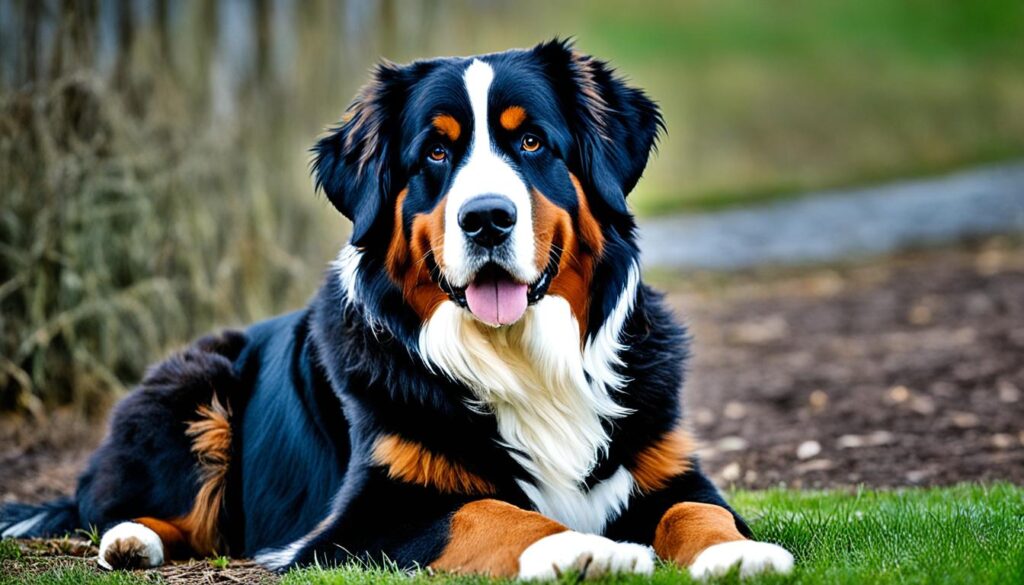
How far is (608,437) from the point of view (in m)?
4.34

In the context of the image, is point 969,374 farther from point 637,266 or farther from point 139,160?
point 139,160

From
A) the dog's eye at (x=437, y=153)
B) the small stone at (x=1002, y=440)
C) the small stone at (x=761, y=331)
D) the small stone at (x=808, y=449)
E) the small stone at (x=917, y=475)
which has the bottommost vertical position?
the small stone at (x=761, y=331)

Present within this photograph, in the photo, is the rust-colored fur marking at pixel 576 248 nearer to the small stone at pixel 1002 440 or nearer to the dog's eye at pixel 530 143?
the dog's eye at pixel 530 143

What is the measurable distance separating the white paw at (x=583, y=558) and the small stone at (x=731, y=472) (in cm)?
320

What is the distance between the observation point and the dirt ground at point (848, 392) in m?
6.58

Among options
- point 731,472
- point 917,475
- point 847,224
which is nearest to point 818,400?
point 731,472

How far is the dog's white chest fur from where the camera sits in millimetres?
4266

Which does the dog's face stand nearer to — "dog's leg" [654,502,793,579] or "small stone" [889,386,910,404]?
"dog's leg" [654,502,793,579]

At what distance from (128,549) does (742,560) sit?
2400 millimetres

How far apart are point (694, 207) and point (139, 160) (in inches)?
489

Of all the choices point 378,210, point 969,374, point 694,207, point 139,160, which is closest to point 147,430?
point 378,210

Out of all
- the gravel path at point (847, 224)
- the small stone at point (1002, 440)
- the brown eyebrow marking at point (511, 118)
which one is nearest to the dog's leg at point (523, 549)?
the brown eyebrow marking at point (511, 118)

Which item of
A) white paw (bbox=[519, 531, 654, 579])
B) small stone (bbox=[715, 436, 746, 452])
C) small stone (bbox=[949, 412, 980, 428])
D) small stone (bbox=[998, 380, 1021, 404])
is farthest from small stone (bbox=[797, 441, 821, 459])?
white paw (bbox=[519, 531, 654, 579])

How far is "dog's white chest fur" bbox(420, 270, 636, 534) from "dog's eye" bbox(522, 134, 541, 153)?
0.55m
